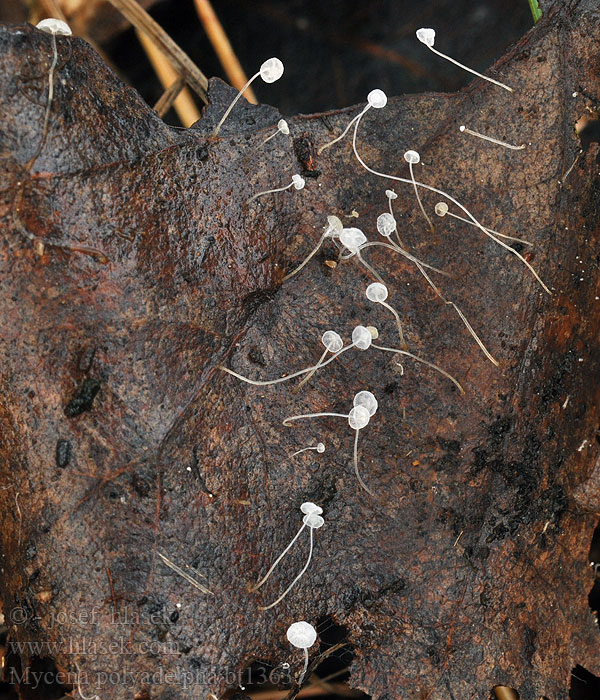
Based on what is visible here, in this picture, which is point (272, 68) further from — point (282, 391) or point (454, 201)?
point (282, 391)

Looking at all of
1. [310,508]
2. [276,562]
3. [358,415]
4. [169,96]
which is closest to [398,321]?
[358,415]

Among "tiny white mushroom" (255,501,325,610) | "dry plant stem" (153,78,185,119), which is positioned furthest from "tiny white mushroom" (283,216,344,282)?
"dry plant stem" (153,78,185,119)

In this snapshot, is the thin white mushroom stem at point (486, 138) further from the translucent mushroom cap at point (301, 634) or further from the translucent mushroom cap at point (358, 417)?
the translucent mushroom cap at point (301, 634)

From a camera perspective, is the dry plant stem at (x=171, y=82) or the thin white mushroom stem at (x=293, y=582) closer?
the thin white mushroom stem at (x=293, y=582)

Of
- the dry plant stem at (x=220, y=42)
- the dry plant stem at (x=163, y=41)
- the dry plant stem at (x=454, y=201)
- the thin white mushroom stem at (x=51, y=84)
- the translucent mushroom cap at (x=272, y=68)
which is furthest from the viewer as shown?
the dry plant stem at (x=220, y=42)

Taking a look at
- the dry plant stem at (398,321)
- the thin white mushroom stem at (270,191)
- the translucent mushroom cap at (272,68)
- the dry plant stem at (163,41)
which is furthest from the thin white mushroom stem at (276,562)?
the dry plant stem at (163,41)

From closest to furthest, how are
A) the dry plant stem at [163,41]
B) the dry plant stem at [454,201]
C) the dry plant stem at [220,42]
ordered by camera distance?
the dry plant stem at [454,201] < the dry plant stem at [163,41] < the dry plant stem at [220,42]

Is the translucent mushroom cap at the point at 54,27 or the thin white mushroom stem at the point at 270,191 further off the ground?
the translucent mushroom cap at the point at 54,27
